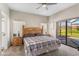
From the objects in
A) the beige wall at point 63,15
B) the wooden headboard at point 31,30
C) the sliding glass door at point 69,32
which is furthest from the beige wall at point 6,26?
the sliding glass door at point 69,32

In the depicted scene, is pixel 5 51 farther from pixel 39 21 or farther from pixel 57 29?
pixel 57 29

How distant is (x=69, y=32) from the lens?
2037 mm

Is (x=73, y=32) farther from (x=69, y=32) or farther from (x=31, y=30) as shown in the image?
(x=31, y=30)

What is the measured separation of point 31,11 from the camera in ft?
6.89

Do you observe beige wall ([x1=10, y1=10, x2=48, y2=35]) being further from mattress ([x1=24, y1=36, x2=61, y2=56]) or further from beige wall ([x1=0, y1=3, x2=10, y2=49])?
mattress ([x1=24, y1=36, x2=61, y2=56])

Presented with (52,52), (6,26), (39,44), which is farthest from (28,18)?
(52,52)

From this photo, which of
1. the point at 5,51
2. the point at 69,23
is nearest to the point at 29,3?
the point at 69,23

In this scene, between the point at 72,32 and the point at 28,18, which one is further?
the point at 28,18

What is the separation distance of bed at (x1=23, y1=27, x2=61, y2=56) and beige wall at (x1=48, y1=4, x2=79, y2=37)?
19 cm

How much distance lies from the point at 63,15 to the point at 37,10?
1.76 ft

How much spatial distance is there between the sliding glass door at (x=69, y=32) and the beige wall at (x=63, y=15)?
84 millimetres

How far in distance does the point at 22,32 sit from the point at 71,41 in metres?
1.01

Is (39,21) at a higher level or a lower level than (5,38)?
higher

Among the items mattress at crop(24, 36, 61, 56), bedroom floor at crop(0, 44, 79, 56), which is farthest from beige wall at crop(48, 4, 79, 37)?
bedroom floor at crop(0, 44, 79, 56)
